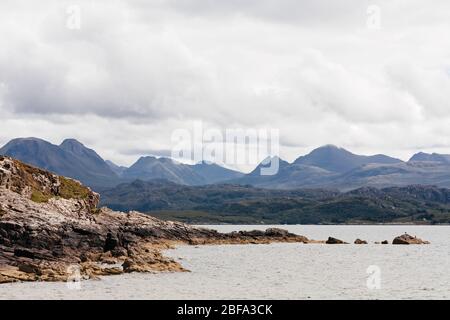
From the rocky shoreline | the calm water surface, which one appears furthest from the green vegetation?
the calm water surface

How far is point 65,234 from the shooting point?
110 m

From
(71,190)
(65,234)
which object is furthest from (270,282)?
(71,190)

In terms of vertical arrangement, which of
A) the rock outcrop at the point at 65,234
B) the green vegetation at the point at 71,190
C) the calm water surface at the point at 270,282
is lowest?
the calm water surface at the point at 270,282

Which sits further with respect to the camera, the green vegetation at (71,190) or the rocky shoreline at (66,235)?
the green vegetation at (71,190)

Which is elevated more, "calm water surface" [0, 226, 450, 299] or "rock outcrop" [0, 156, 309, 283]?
"rock outcrop" [0, 156, 309, 283]

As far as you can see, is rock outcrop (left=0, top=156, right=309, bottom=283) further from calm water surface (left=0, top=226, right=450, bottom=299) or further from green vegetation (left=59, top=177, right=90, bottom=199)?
calm water surface (left=0, top=226, right=450, bottom=299)

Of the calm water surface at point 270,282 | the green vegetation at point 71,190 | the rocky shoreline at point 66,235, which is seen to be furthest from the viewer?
the green vegetation at point 71,190

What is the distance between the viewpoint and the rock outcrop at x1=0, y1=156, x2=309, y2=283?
289ft

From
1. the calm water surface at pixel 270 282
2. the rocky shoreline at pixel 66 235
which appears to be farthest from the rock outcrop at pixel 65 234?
the calm water surface at pixel 270 282

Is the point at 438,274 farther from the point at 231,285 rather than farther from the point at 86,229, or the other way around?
the point at 86,229

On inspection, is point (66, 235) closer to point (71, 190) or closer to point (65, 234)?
point (65, 234)

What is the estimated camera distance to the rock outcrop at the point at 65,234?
88000mm

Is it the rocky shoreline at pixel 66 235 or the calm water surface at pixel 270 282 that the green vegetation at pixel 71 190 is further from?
the calm water surface at pixel 270 282
